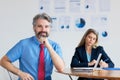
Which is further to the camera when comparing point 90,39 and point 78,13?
point 78,13

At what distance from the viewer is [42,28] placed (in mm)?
2221

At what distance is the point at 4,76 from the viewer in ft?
12.1

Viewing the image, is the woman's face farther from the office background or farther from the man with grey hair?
the man with grey hair

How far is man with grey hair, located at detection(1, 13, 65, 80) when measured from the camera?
2.23 metres

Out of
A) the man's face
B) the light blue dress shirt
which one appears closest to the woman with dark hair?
the light blue dress shirt

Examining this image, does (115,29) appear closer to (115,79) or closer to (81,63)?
(81,63)

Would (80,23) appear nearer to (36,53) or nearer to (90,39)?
(90,39)

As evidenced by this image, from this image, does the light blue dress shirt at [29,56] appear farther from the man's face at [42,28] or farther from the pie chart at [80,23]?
the pie chart at [80,23]

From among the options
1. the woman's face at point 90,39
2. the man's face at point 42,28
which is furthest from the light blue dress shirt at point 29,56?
the woman's face at point 90,39

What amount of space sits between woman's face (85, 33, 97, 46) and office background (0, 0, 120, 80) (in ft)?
1.56

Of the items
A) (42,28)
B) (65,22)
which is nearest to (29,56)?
(42,28)

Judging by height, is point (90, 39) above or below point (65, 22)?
below

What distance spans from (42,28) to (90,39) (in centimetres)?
111

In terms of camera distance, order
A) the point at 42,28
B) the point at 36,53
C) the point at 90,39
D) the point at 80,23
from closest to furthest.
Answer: the point at 42,28 → the point at 36,53 → the point at 90,39 → the point at 80,23
